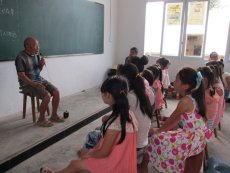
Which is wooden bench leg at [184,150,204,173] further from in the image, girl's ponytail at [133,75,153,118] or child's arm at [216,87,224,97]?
child's arm at [216,87,224,97]

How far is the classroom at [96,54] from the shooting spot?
119 inches

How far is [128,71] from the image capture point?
1869 millimetres

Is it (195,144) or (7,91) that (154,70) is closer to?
(195,144)

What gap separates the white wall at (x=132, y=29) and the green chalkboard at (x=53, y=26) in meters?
0.86

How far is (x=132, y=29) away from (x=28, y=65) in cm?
363

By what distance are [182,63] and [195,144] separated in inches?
165

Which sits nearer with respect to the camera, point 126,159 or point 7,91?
point 126,159

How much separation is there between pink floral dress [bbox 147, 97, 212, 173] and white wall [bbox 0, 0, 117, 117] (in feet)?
7.99

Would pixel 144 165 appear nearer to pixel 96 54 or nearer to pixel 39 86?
pixel 39 86

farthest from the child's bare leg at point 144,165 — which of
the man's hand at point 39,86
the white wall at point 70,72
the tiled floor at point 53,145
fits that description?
the white wall at point 70,72

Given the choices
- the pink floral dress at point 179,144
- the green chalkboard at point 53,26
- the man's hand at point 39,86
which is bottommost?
the pink floral dress at point 179,144

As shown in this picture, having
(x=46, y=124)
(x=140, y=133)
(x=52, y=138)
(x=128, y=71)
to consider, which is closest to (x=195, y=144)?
(x=140, y=133)

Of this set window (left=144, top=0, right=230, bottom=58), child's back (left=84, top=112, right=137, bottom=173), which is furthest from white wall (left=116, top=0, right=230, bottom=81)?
child's back (left=84, top=112, right=137, bottom=173)

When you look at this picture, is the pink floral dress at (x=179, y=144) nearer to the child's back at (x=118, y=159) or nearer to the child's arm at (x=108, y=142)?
the child's back at (x=118, y=159)
